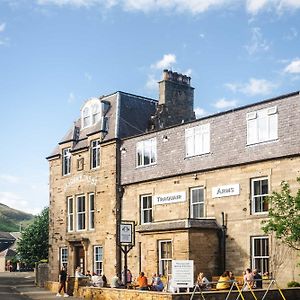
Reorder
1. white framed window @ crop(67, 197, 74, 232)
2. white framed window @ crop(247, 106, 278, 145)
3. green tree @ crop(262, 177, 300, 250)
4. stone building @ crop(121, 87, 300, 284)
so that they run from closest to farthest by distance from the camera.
Result: 1. green tree @ crop(262, 177, 300, 250)
2. stone building @ crop(121, 87, 300, 284)
3. white framed window @ crop(247, 106, 278, 145)
4. white framed window @ crop(67, 197, 74, 232)

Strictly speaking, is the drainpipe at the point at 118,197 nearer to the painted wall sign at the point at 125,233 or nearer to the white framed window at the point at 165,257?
the white framed window at the point at 165,257

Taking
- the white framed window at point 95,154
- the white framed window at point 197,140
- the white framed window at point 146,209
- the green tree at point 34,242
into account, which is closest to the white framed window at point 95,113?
the white framed window at point 95,154

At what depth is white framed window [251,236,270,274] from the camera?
29.4 m

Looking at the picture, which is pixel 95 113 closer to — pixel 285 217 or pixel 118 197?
pixel 118 197

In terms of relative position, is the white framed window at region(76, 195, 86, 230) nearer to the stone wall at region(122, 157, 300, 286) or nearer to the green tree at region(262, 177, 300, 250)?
the stone wall at region(122, 157, 300, 286)

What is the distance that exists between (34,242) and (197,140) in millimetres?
40243

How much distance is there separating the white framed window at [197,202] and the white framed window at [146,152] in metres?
3.79

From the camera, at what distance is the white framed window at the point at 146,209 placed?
36094 millimetres

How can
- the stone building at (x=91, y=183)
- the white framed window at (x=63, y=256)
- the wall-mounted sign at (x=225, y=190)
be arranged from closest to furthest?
the wall-mounted sign at (x=225, y=190) < the stone building at (x=91, y=183) < the white framed window at (x=63, y=256)

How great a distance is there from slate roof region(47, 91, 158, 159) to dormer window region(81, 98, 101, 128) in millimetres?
393

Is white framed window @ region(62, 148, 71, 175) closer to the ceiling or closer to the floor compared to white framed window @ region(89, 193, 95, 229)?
closer to the ceiling

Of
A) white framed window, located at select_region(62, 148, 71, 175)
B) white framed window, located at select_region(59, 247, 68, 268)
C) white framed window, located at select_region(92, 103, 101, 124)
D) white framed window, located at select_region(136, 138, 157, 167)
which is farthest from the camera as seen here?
white framed window, located at select_region(62, 148, 71, 175)

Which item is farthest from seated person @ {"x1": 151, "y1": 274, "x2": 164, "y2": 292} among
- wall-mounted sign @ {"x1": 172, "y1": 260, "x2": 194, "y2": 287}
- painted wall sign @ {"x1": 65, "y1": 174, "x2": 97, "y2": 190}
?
painted wall sign @ {"x1": 65, "y1": 174, "x2": 97, "y2": 190}

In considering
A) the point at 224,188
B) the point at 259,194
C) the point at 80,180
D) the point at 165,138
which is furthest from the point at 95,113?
the point at 259,194
